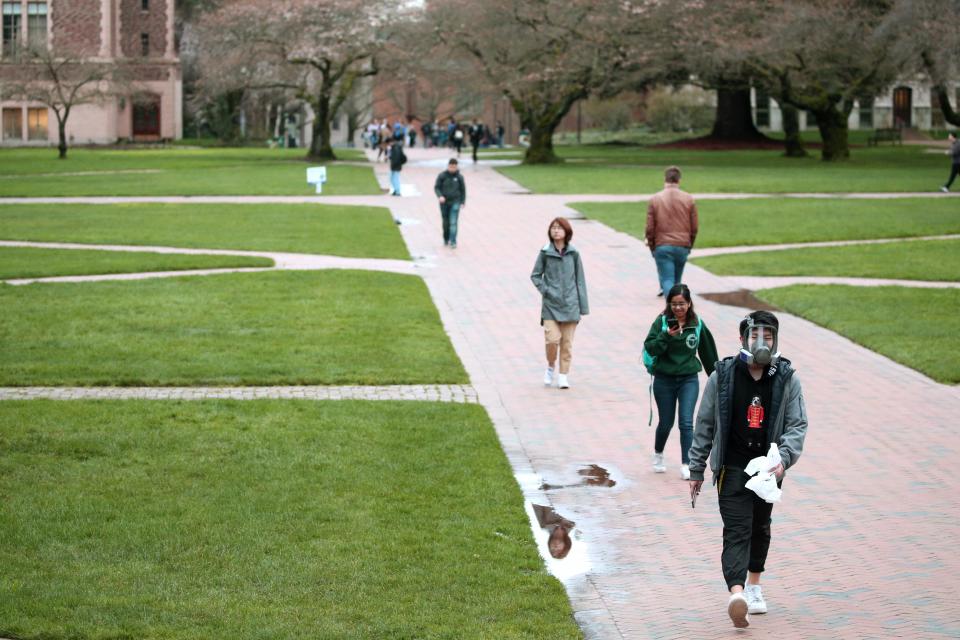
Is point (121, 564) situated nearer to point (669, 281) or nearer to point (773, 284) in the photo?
point (669, 281)

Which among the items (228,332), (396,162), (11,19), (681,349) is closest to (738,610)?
(681,349)

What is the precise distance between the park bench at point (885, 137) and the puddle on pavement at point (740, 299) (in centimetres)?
5602

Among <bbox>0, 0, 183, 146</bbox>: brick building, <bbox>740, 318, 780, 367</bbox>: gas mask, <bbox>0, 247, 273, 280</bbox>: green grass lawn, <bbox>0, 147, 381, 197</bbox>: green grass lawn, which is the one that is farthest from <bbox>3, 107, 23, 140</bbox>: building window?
<bbox>740, 318, 780, 367</bbox>: gas mask

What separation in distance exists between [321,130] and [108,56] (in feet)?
102

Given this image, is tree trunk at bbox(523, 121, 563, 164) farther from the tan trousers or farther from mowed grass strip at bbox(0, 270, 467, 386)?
the tan trousers

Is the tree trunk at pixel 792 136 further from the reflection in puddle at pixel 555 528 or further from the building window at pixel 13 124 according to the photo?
the reflection in puddle at pixel 555 528

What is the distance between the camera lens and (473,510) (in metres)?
9.01

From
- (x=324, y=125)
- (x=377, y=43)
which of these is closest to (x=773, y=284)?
(x=377, y=43)

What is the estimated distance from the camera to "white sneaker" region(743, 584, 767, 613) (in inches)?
286

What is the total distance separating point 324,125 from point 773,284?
140 ft

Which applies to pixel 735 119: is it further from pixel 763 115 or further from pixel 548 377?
pixel 548 377

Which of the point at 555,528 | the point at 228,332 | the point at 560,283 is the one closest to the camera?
the point at 555,528

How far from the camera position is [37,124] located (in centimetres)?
8631

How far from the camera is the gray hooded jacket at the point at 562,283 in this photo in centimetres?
1286
